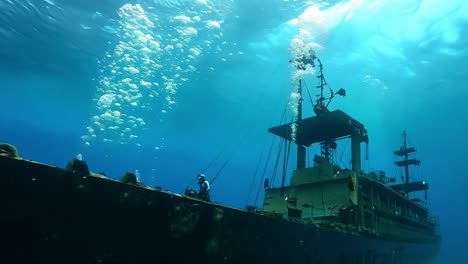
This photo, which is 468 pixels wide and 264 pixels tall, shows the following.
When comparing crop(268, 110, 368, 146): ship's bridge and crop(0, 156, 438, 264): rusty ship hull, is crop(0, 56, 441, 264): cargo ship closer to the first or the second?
crop(0, 156, 438, 264): rusty ship hull

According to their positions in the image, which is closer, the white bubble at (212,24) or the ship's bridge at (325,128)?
the ship's bridge at (325,128)

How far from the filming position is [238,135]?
12231cm

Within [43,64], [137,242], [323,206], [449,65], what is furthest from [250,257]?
[449,65]

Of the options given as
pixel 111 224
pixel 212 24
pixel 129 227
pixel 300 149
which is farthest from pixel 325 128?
pixel 212 24

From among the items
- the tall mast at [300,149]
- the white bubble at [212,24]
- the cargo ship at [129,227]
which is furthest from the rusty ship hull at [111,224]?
the white bubble at [212,24]

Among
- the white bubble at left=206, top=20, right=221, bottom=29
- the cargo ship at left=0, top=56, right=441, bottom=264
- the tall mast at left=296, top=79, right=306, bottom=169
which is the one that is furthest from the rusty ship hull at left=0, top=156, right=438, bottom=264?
the white bubble at left=206, top=20, right=221, bottom=29

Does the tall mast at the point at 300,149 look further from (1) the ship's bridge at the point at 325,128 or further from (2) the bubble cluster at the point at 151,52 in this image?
(2) the bubble cluster at the point at 151,52

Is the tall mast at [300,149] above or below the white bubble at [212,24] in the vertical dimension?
below

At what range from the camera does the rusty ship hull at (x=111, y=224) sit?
11.2ft

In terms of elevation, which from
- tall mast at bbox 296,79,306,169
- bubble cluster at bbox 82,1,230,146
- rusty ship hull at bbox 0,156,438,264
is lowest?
rusty ship hull at bbox 0,156,438,264

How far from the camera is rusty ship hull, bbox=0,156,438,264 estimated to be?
11.2 feet

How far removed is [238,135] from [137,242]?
11779 centimetres

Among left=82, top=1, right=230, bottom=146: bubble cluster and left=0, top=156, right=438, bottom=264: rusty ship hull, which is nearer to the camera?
left=0, top=156, right=438, bottom=264: rusty ship hull

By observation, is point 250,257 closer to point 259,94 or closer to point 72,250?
point 72,250
